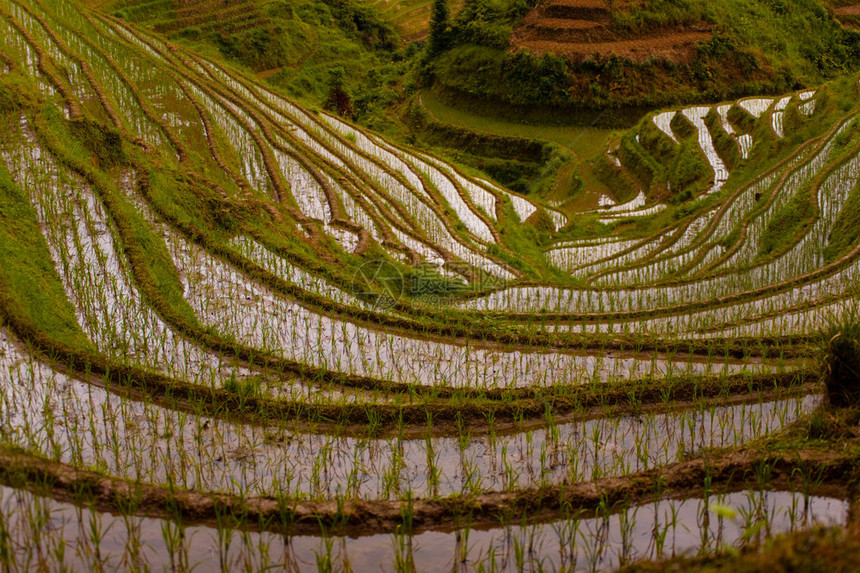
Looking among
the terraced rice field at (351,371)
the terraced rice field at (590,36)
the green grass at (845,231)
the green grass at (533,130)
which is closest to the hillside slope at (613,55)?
the terraced rice field at (590,36)

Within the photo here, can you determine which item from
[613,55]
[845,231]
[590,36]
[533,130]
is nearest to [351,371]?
[845,231]

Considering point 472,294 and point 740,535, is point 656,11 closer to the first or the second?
point 472,294

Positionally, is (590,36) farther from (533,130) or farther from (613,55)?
(533,130)

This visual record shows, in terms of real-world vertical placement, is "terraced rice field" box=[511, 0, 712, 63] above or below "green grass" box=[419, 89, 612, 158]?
above

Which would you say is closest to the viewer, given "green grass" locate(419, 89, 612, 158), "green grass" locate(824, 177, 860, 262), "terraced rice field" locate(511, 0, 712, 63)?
"green grass" locate(824, 177, 860, 262)

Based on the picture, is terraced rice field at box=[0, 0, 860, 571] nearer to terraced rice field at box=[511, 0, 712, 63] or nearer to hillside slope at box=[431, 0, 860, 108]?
hillside slope at box=[431, 0, 860, 108]

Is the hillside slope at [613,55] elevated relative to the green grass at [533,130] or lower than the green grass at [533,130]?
elevated

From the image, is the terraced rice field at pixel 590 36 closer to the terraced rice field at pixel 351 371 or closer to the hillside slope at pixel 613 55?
the hillside slope at pixel 613 55

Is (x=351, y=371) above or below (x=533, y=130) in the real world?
below

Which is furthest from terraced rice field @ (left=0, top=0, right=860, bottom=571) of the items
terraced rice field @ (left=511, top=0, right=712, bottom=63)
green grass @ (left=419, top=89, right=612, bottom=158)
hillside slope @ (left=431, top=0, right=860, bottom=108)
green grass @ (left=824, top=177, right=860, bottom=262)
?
terraced rice field @ (left=511, top=0, right=712, bottom=63)
